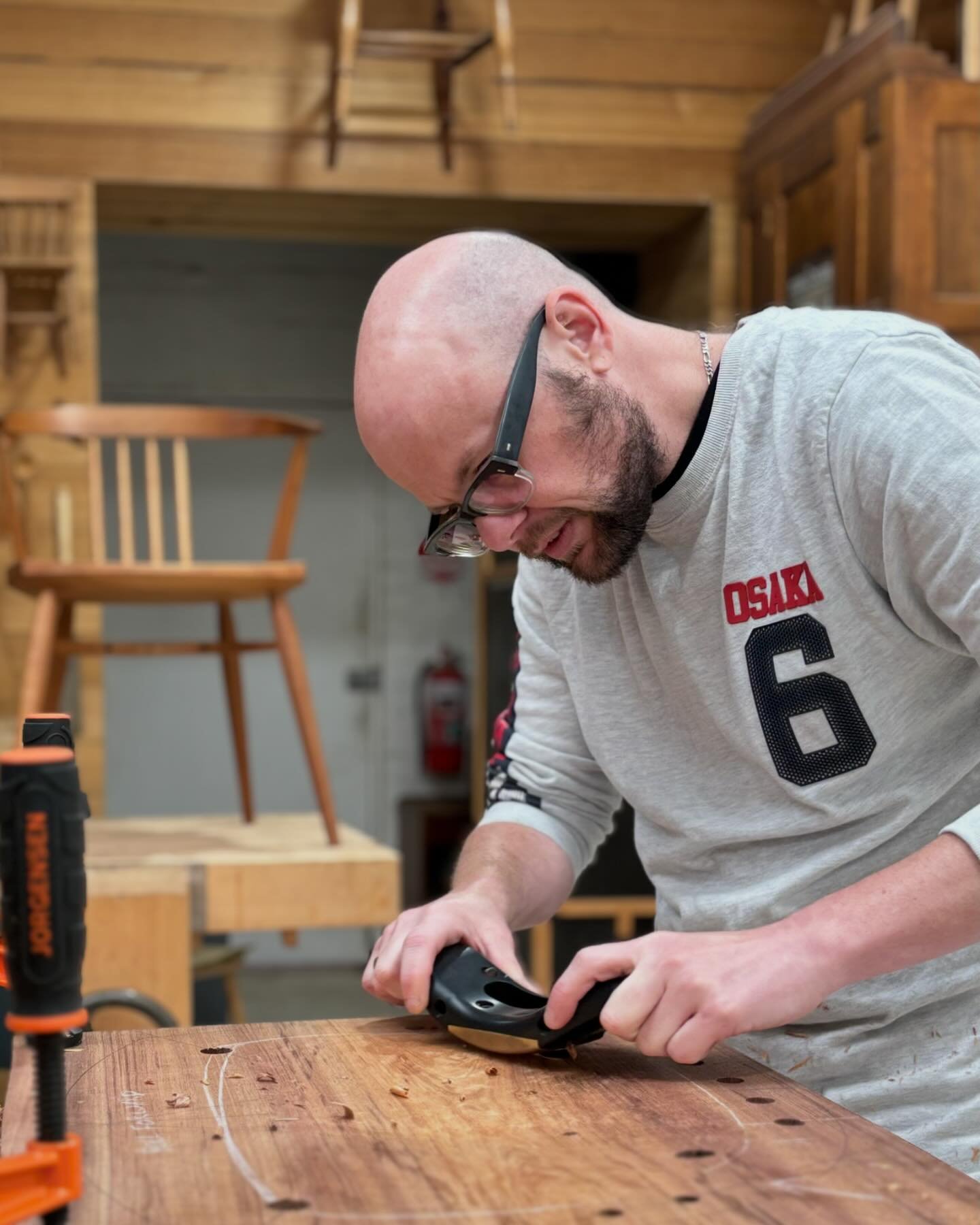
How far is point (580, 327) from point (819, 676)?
1.10 feet

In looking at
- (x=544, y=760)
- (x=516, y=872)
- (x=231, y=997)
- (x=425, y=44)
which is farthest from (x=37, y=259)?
(x=516, y=872)

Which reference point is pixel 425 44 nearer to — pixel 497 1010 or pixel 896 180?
pixel 896 180

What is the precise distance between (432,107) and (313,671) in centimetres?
230

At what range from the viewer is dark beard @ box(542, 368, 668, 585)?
1.16 m

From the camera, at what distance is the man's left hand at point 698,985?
0.98 meters

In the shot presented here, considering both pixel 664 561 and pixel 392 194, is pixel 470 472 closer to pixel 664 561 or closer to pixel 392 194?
pixel 664 561

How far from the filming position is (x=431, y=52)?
13.8ft

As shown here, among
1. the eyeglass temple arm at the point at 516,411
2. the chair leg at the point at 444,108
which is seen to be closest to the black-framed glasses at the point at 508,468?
the eyeglass temple arm at the point at 516,411

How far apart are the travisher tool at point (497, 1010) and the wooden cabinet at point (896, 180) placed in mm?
2949

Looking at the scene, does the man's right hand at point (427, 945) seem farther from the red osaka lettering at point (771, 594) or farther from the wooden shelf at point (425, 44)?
the wooden shelf at point (425, 44)

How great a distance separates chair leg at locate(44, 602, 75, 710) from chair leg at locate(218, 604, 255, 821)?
0.33 meters

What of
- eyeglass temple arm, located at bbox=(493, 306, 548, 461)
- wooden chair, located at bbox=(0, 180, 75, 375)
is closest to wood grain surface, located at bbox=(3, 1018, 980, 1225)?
eyeglass temple arm, located at bbox=(493, 306, 548, 461)

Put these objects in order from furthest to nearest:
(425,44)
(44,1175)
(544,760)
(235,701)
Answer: (425,44) → (235,701) → (544,760) → (44,1175)

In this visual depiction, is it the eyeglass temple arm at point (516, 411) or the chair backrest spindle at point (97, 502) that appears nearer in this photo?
the eyeglass temple arm at point (516, 411)
